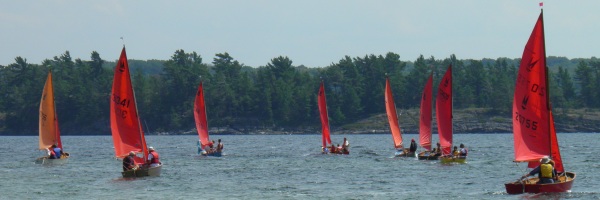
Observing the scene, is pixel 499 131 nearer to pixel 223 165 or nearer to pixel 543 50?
pixel 223 165

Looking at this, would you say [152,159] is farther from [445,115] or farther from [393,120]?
[393,120]

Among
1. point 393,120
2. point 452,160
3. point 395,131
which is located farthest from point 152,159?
point 393,120

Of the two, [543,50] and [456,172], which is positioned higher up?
[543,50]

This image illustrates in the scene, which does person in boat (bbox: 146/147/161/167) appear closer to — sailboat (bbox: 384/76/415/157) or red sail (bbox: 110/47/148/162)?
red sail (bbox: 110/47/148/162)

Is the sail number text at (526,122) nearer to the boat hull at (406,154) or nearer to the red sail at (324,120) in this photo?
the boat hull at (406,154)

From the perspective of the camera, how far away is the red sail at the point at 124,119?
54.7 metres

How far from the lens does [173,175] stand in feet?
198

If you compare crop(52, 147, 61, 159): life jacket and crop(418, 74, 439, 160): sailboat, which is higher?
crop(418, 74, 439, 160): sailboat

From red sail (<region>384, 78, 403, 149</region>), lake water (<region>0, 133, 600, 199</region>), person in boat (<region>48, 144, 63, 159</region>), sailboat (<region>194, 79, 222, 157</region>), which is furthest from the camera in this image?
sailboat (<region>194, 79, 222, 157</region>)

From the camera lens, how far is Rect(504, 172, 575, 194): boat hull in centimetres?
4221

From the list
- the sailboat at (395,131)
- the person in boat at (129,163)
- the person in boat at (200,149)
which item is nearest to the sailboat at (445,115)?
the sailboat at (395,131)

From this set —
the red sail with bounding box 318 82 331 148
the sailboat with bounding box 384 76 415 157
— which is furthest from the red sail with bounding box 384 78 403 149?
the red sail with bounding box 318 82 331 148

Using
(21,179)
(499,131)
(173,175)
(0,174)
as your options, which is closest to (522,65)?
(173,175)

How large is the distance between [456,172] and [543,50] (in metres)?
20.3
